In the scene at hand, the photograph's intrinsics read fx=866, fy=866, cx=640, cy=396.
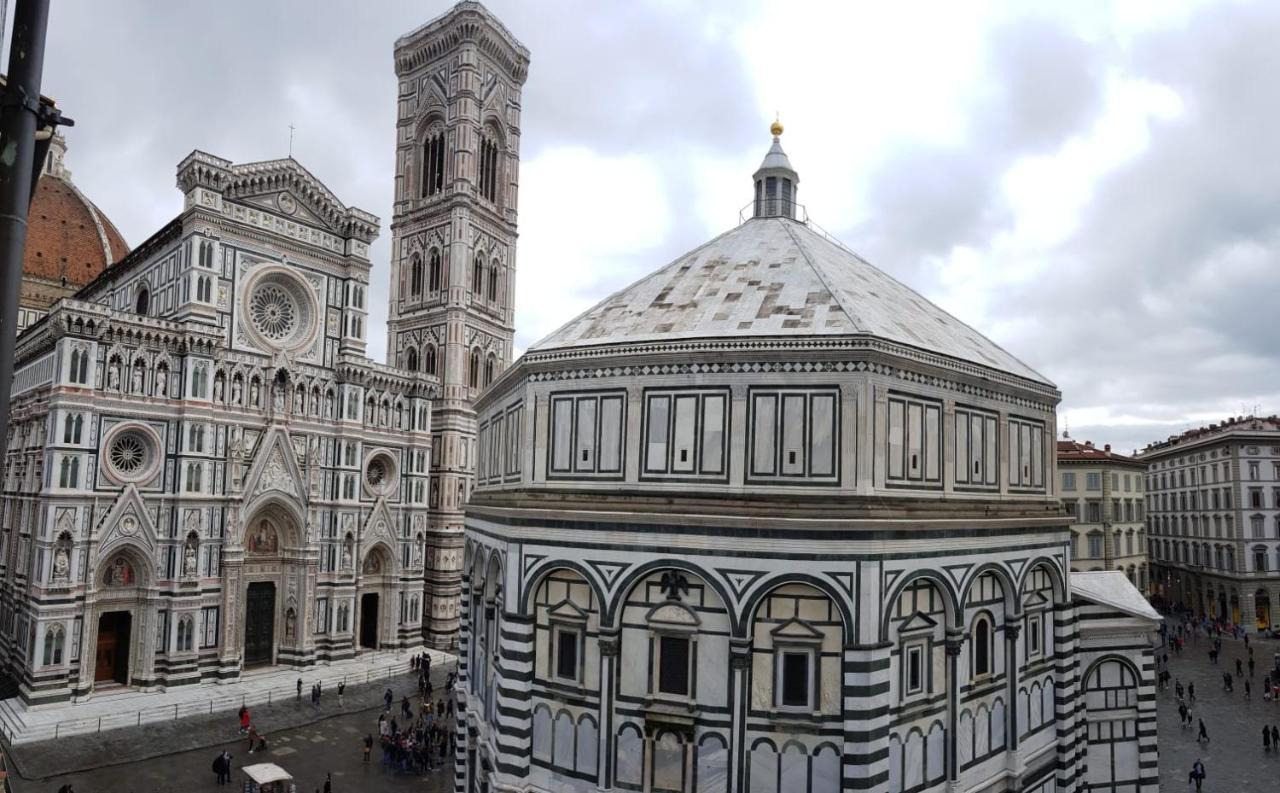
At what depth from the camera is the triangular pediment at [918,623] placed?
15.8 meters

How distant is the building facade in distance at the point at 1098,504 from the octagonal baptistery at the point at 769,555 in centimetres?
4272

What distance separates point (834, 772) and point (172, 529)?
32.5m

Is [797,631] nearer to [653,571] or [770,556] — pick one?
[770,556]

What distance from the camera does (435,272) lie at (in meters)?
54.8

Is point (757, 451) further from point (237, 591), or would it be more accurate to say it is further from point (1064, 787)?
point (237, 591)

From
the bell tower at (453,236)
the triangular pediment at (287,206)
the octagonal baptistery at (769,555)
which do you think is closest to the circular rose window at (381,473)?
the bell tower at (453,236)

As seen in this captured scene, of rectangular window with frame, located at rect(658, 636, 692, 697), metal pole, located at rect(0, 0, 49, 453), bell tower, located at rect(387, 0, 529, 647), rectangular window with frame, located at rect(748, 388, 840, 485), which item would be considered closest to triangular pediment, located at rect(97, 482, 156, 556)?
bell tower, located at rect(387, 0, 529, 647)

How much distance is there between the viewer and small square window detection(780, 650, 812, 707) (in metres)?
15.3

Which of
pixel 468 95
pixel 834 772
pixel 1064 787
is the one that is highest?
pixel 468 95

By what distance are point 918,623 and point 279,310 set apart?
121ft

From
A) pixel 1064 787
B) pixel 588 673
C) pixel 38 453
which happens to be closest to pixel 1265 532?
pixel 1064 787

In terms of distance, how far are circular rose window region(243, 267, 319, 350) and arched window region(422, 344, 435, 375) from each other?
1028cm

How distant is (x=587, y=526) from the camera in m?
16.7

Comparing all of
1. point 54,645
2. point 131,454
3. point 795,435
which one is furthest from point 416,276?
point 795,435
